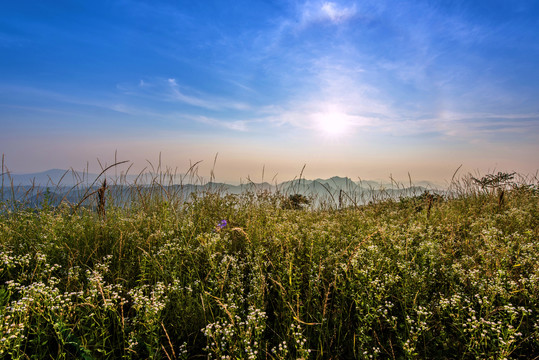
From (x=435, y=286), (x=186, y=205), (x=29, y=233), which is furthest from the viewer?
(x=186, y=205)

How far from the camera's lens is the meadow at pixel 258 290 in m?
2.35

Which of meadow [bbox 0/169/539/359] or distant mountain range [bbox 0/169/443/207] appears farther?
distant mountain range [bbox 0/169/443/207]

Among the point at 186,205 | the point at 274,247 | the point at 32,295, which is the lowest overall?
the point at 32,295

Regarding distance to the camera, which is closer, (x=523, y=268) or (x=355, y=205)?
(x=523, y=268)

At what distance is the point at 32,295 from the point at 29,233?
268 cm

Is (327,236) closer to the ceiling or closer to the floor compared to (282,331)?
closer to the ceiling

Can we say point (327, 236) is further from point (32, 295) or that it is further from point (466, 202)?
point (466, 202)

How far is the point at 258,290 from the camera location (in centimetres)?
277

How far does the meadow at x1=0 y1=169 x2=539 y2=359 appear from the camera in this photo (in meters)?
2.35

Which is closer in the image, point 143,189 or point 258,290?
point 258,290

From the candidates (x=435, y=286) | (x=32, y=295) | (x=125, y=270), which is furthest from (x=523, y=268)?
(x=32, y=295)

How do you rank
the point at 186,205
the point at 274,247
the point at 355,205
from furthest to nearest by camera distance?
the point at 355,205 < the point at 186,205 < the point at 274,247

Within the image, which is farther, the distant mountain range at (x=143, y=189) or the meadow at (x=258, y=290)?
the distant mountain range at (x=143, y=189)

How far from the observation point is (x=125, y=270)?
3527mm
